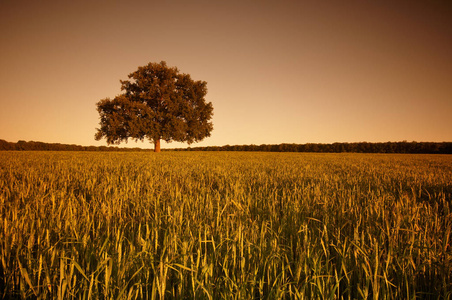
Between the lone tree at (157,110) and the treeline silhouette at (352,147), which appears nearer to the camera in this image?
the lone tree at (157,110)

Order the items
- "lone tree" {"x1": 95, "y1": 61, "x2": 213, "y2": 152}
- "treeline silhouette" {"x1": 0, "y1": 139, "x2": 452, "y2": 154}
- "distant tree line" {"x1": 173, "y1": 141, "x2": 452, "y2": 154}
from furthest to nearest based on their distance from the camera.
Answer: "treeline silhouette" {"x1": 0, "y1": 139, "x2": 452, "y2": 154}, "distant tree line" {"x1": 173, "y1": 141, "x2": 452, "y2": 154}, "lone tree" {"x1": 95, "y1": 61, "x2": 213, "y2": 152}

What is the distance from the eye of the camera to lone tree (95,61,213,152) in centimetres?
2773

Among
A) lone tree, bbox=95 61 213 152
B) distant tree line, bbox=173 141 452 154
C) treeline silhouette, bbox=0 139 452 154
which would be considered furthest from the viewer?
treeline silhouette, bbox=0 139 452 154

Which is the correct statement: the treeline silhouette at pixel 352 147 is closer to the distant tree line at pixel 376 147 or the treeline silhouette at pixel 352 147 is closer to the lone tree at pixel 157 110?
the distant tree line at pixel 376 147

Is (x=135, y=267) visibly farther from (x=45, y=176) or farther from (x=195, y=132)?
(x=195, y=132)

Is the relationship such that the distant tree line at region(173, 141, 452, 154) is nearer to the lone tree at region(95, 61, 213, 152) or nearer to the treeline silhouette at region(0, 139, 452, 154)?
the treeline silhouette at region(0, 139, 452, 154)

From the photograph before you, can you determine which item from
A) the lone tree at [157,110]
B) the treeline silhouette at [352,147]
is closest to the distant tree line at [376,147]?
the treeline silhouette at [352,147]

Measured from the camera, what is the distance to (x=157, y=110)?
30359mm

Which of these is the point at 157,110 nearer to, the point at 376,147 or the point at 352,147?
the point at 352,147

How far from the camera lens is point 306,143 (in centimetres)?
6081

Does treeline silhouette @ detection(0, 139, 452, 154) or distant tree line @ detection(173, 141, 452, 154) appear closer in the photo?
distant tree line @ detection(173, 141, 452, 154)

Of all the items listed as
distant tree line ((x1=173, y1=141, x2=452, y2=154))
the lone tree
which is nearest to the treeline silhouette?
distant tree line ((x1=173, y1=141, x2=452, y2=154))

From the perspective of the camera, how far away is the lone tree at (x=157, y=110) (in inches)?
1092

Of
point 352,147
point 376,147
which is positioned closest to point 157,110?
point 352,147
